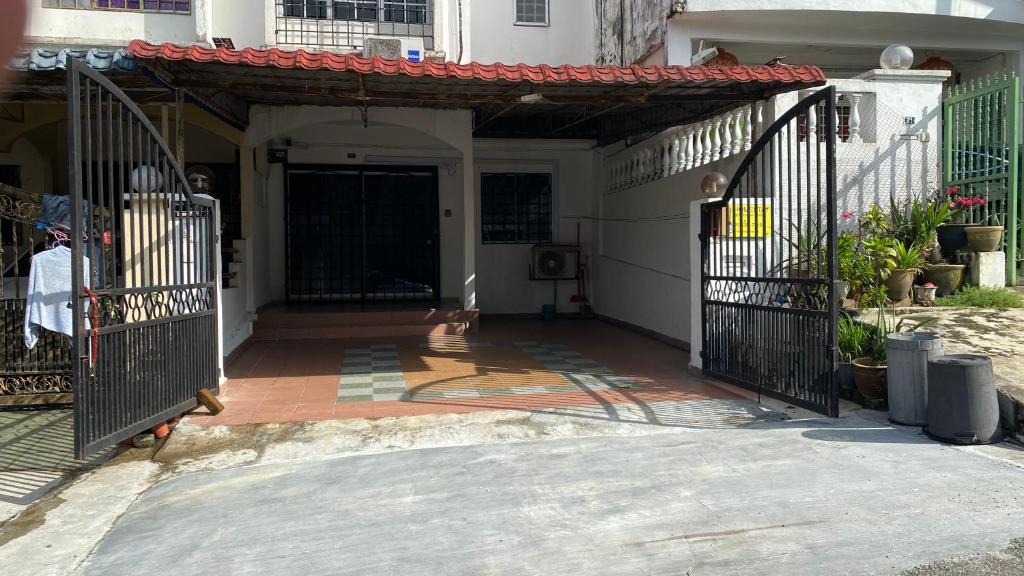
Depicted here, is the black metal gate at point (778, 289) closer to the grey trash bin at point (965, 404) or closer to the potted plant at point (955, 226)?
the grey trash bin at point (965, 404)

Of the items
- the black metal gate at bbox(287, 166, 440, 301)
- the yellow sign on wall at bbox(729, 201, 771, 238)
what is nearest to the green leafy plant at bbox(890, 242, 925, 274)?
the yellow sign on wall at bbox(729, 201, 771, 238)

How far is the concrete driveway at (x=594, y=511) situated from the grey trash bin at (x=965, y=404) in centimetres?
17

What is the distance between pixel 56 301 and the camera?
5.77 metres

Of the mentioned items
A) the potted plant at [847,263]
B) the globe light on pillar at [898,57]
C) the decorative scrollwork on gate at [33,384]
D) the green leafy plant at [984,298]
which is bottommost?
the decorative scrollwork on gate at [33,384]

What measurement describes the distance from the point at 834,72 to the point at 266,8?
30.7 feet

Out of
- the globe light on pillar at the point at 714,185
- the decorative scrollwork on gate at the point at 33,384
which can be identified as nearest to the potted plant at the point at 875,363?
the globe light on pillar at the point at 714,185

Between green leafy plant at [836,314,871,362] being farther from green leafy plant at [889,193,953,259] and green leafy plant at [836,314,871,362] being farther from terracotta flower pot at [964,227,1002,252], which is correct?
terracotta flower pot at [964,227,1002,252]

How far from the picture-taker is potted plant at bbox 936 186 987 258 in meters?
8.29

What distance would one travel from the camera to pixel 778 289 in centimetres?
650

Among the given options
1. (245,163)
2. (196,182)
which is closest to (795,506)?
(196,182)

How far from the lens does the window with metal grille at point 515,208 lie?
1305 centimetres

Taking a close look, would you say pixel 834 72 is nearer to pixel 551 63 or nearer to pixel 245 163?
pixel 551 63

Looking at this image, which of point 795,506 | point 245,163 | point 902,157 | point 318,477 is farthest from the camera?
point 245,163

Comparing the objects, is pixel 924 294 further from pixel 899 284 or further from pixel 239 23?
pixel 239 23
